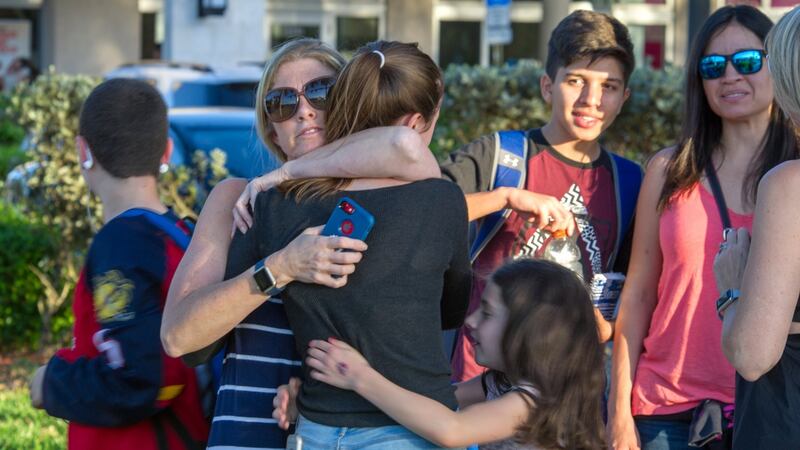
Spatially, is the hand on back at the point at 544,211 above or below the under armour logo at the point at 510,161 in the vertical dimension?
below

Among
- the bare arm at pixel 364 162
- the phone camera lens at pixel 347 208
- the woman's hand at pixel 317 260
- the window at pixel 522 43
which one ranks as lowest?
the woman's hand at pixel 317 260

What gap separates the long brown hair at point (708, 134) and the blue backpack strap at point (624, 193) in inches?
9.3

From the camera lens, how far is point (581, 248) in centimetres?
360

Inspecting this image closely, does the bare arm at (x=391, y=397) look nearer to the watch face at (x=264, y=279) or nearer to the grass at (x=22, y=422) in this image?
the watch face at (x=264, y=279)

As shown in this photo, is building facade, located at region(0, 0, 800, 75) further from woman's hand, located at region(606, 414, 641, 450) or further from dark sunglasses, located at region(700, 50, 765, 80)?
woman's hand, located at region(606, 414, 641, 450)

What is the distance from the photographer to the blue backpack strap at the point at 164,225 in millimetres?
3135

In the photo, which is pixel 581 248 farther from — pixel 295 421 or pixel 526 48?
pixel 526 48

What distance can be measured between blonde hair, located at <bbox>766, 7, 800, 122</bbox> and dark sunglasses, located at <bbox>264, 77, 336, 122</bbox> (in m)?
0.97

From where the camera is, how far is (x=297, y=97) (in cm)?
282

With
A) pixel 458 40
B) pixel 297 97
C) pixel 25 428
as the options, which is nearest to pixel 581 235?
pixel 297 97

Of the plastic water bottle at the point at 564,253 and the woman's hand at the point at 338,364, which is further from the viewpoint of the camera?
the plastic water bottle at the point at 564,253

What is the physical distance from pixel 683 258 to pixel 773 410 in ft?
2.51

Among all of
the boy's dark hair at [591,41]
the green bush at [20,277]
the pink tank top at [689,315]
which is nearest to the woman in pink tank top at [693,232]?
the pink tank top at [689,315]

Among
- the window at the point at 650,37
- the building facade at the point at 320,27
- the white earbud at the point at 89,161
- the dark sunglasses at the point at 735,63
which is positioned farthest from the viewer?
the window at the point at 650,37
